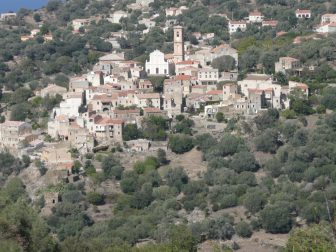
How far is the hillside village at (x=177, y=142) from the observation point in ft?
80.1

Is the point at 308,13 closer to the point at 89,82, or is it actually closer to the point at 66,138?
the point at 89,82

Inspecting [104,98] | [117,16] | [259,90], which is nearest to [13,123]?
[104,98]

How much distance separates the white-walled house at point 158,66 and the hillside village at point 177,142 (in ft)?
0.14

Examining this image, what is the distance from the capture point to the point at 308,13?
44594 mm

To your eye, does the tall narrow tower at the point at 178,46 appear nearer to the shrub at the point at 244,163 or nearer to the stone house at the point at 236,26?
the stone house at the point at 236,26

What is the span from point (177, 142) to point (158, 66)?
661 cm

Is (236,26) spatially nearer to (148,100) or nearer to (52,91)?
(52,91)

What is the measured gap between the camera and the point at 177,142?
2862 cm

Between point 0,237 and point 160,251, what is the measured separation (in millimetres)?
2786

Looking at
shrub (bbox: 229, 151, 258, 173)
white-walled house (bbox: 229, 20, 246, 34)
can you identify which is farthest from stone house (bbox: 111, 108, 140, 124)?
white-walled house (bbox: 229, 20, 246, 34)

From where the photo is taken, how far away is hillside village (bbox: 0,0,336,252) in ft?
80.1

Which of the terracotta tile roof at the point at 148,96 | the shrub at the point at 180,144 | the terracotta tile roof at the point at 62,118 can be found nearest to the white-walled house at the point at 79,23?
the terracotta tile roof at the point at 148,96

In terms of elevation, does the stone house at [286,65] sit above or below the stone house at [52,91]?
Answer: above

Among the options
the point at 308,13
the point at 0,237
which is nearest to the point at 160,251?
the point at 0,237
